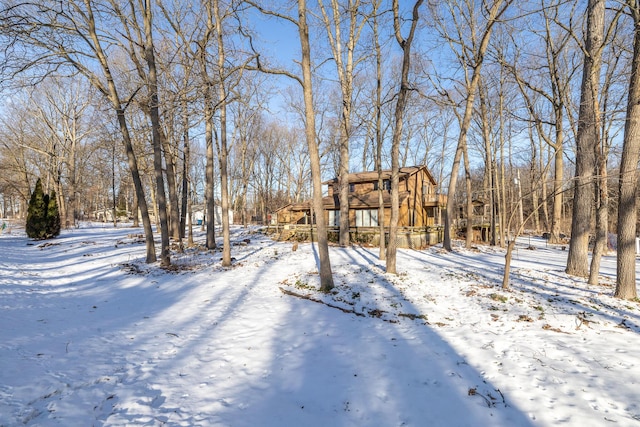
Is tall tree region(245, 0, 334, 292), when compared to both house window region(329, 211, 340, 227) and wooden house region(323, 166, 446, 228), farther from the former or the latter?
house window region(329, 211, 340, 227)

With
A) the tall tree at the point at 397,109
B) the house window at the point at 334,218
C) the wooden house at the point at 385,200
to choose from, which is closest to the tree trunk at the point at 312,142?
the tall tree at the point at 397,109

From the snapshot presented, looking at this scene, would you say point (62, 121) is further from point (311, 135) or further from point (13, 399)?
point (13, 399)

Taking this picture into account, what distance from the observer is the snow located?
10.1 ft

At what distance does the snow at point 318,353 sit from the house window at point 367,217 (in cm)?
1206

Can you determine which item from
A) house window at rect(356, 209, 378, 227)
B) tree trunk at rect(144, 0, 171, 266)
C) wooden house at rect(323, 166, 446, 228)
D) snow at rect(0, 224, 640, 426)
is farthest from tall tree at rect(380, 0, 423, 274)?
house window at rect(356, 209, 378, 227)

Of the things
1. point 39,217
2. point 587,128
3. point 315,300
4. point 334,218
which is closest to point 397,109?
point 587,128

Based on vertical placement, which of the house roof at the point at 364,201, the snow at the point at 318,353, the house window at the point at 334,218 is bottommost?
the snow at the point at 318,353

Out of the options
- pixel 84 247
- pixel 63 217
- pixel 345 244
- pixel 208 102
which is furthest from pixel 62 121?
pixel 345 244

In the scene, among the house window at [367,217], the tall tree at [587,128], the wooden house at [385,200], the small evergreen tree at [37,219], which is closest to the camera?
the tall tree at [587,128]

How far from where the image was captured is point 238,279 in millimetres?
9164

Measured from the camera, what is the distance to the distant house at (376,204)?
20125 millimetres

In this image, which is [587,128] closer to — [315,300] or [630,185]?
[630,185]

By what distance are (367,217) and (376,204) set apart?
124 cm

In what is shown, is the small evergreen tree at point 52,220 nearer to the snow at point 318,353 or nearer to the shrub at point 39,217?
the shrub at point 39,217
